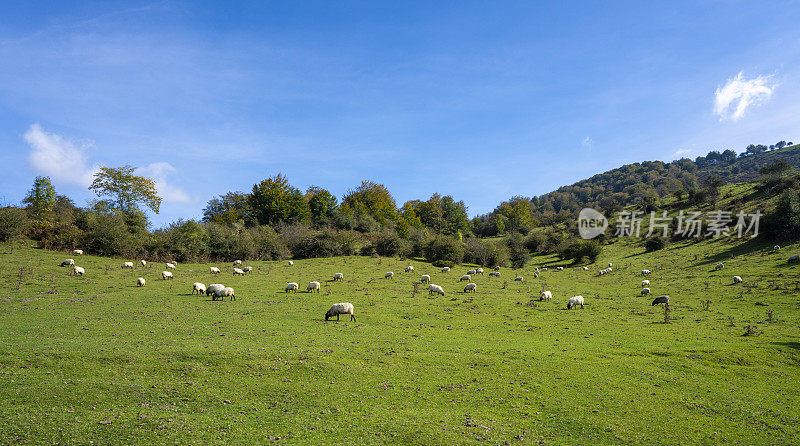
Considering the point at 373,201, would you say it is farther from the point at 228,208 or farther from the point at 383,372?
the point at 383,372

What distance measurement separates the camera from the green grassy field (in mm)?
8812

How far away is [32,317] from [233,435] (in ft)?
56.0

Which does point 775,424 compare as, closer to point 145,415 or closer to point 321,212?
point 145,415

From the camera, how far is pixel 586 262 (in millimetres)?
64562

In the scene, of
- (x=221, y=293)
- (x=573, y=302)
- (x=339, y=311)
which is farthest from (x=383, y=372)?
(x=573, y=302)

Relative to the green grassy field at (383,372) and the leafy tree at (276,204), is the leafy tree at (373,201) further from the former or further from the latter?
the green grassy field at (383,372)

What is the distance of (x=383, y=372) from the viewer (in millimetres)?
12469

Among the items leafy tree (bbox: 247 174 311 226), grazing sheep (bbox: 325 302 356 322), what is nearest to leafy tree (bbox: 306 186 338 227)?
leafy tree (bbox: 247 174 311 226)

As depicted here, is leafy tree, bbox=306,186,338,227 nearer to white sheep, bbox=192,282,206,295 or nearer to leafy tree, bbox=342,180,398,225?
leafy tree, bbox=342,180,398,225

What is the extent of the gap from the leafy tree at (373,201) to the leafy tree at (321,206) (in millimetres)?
9265

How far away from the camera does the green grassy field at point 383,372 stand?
8.81m

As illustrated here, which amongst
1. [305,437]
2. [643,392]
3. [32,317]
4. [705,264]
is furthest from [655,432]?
[705,264]

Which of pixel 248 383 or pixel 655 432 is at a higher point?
pixel 248 383

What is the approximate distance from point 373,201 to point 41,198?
207 feet
